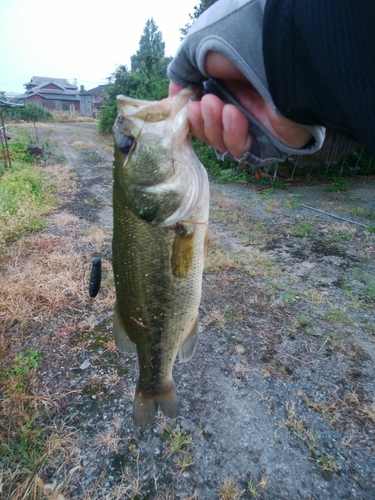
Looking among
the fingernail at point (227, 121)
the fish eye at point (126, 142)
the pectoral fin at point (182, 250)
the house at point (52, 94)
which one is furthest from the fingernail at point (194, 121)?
the house at point (52, 94)

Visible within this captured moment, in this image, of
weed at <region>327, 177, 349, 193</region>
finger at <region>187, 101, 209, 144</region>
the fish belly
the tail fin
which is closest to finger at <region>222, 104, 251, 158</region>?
finger at <region>187, 101, 209, 144</region>

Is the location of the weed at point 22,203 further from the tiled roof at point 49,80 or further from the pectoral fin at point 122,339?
the tiled roof at point 49,80

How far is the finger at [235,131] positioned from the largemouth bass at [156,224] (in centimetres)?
18

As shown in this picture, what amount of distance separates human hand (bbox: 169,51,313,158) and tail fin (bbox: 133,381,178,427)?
4.74 ft

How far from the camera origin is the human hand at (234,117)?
50.6 inches

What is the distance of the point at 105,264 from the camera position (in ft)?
16.3

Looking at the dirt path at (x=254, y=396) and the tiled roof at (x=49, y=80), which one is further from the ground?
the tiled roof at (x=49, y=80)

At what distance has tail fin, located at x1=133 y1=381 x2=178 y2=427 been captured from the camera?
190 cm

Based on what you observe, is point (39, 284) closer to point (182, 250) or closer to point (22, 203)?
point (182, 250)

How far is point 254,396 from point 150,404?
1.46 m

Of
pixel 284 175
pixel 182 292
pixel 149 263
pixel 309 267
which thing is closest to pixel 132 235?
pixel 149 263

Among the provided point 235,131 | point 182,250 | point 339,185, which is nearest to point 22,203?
point 182,250

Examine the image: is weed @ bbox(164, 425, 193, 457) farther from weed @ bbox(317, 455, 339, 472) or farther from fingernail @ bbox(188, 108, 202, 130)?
fingernail @ bbox(188, 108, 202, 130)

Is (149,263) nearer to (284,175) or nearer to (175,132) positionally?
(175,132)
